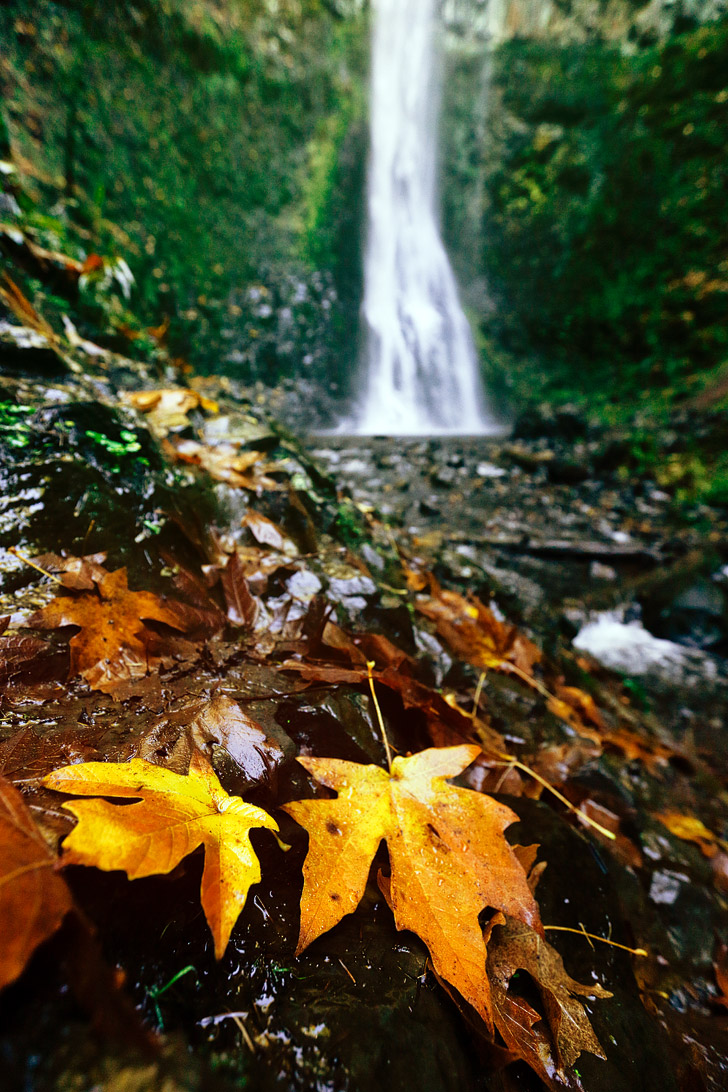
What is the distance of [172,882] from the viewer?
39 centimetres

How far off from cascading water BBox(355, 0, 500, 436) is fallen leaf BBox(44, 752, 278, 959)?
838cm

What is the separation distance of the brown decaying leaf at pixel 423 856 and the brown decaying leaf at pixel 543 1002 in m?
0.06

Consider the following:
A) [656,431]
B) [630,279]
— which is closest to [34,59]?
[656,431]

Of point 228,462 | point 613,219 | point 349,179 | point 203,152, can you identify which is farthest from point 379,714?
point 349,179

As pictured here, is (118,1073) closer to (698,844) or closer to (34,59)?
(698,844)

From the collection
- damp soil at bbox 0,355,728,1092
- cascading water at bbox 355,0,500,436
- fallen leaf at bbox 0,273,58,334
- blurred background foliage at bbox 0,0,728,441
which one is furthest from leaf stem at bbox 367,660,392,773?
cascading water at bbox 355,0,500,436

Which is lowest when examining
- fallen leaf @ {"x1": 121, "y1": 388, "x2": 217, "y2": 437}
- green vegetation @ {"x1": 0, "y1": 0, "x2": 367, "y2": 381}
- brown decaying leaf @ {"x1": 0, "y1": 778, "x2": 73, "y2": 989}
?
brown decaying leaf @ {"x1": 0, "y1": 778, "x2": 73, "y2": 989}

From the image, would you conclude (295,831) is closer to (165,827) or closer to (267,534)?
(165,827)

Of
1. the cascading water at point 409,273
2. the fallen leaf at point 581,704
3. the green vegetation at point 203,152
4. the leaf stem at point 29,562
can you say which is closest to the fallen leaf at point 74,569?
the leaf stem at point 29,562

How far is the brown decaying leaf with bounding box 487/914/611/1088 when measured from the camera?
0.47m

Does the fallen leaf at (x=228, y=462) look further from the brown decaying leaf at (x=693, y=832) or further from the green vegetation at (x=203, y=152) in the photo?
the green vegetation at (x=203, y=152)

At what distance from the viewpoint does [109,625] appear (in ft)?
2.47

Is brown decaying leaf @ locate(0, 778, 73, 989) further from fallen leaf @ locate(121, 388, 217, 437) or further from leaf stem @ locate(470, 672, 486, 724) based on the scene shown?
fallen leaf @ locate(121, 388, 217, 437)

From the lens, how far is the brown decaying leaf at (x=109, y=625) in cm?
68
